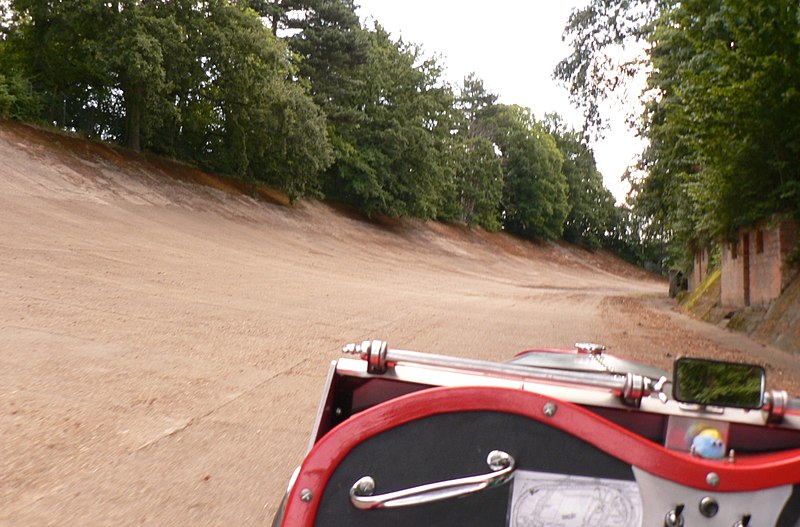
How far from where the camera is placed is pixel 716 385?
1.83 m

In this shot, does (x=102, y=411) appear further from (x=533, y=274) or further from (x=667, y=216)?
(x=533, y=274)

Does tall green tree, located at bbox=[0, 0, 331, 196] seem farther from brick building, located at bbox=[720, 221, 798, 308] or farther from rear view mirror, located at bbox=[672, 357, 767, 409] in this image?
rear view mirror, located at bbox=[672, 357, 767, 409]

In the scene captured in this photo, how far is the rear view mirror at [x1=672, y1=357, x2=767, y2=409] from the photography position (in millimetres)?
1818

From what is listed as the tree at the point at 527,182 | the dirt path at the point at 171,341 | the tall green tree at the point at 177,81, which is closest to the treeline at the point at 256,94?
the tall green tree at the point at 177,81

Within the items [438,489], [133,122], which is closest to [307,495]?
[438,489]

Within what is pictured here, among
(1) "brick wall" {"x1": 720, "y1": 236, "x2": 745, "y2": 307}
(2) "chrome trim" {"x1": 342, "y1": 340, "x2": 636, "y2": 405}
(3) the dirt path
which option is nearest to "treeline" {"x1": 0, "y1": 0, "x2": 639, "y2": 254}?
(1) "brick wall" {"x1": 720, "y1": 236, "x2": 745, "y2": 307}

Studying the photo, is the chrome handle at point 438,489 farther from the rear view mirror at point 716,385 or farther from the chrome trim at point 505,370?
the rear view mirror at point 716,385

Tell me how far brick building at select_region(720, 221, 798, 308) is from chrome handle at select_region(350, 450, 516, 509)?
1295 centimetres

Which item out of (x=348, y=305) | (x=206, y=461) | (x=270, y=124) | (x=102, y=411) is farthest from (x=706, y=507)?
(x=270, y=124)

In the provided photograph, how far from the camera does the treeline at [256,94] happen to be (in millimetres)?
29344

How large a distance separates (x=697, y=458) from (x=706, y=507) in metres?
0.10

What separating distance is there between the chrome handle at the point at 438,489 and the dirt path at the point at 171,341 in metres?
1.99

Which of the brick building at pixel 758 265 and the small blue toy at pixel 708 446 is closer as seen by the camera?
the small blue toy at pixel 708 446

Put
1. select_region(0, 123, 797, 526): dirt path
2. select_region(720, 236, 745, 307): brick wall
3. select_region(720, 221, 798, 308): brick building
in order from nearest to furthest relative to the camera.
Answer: select_region(0, 123, 797, 526): dirt path → select_region(720, 221, 798, 308): brick building → select_region(720, 236, 745, 307): brick wall
